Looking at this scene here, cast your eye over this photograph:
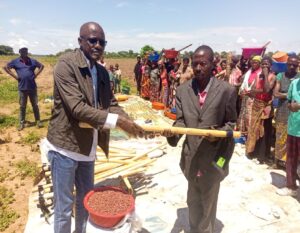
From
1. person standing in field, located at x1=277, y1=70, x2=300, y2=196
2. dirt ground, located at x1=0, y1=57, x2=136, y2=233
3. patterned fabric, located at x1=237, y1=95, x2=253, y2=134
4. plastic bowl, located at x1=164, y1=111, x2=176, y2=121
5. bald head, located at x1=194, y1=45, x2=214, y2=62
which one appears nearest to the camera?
bald head, located at x1=194, y1=45, x2=214, y2=62

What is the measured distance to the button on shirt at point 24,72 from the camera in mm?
8461

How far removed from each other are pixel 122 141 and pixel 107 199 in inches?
175

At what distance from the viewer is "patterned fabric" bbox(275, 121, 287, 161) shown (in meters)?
5.25

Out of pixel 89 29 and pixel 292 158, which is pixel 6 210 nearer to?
pixel 89 29

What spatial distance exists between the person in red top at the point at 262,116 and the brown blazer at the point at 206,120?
287cm

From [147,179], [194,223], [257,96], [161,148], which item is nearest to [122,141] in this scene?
[161,148]

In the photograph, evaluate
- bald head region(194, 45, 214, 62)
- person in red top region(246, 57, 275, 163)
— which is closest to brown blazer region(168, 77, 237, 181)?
bald head region(194, 45, 214, 62)

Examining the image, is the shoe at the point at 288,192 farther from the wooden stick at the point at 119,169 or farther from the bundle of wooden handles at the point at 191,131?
the bundle of wooden handles at the point at 191,131

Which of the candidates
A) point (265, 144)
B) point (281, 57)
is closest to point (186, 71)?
point (281, 57)

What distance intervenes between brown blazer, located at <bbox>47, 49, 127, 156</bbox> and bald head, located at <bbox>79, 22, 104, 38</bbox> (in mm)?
167

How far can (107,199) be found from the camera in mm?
2764

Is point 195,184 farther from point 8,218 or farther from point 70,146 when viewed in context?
point 8,218

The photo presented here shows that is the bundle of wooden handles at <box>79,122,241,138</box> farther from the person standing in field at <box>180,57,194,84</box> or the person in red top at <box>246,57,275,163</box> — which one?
the person standing in field at <box>180,57,194,84</box>

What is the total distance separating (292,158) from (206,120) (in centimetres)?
234
